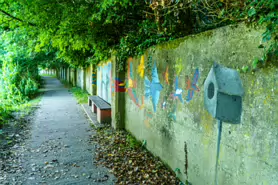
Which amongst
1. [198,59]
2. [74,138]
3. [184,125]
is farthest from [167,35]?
[74,138]

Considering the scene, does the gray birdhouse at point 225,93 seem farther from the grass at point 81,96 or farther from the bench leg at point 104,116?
the grass at point 81,96

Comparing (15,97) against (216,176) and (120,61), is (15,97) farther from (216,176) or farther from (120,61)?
(216,176)

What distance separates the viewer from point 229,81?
2.66 meters

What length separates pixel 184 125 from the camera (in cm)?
373

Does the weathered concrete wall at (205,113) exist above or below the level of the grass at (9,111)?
above

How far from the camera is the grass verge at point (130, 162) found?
4023 mm

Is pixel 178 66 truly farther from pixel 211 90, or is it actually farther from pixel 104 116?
pixel 104 116

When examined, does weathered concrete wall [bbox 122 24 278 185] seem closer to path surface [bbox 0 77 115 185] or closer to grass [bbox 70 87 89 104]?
path surface [bbox 0 77 115 185]

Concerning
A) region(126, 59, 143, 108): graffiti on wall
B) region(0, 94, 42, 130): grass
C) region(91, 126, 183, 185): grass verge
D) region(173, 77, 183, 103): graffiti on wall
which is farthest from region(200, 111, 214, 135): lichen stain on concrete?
region(0, 94, 42, 130): grass

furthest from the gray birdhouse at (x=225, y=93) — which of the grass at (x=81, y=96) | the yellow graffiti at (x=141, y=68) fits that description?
the grass at (x=81, y=96)

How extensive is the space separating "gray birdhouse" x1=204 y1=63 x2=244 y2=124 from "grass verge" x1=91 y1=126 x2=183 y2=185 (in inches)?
65.8

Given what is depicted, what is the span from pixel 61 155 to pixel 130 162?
1651 millimetres

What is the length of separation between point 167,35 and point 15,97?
9.63 m

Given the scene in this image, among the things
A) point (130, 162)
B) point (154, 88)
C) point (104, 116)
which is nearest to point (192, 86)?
point (154, 88)
